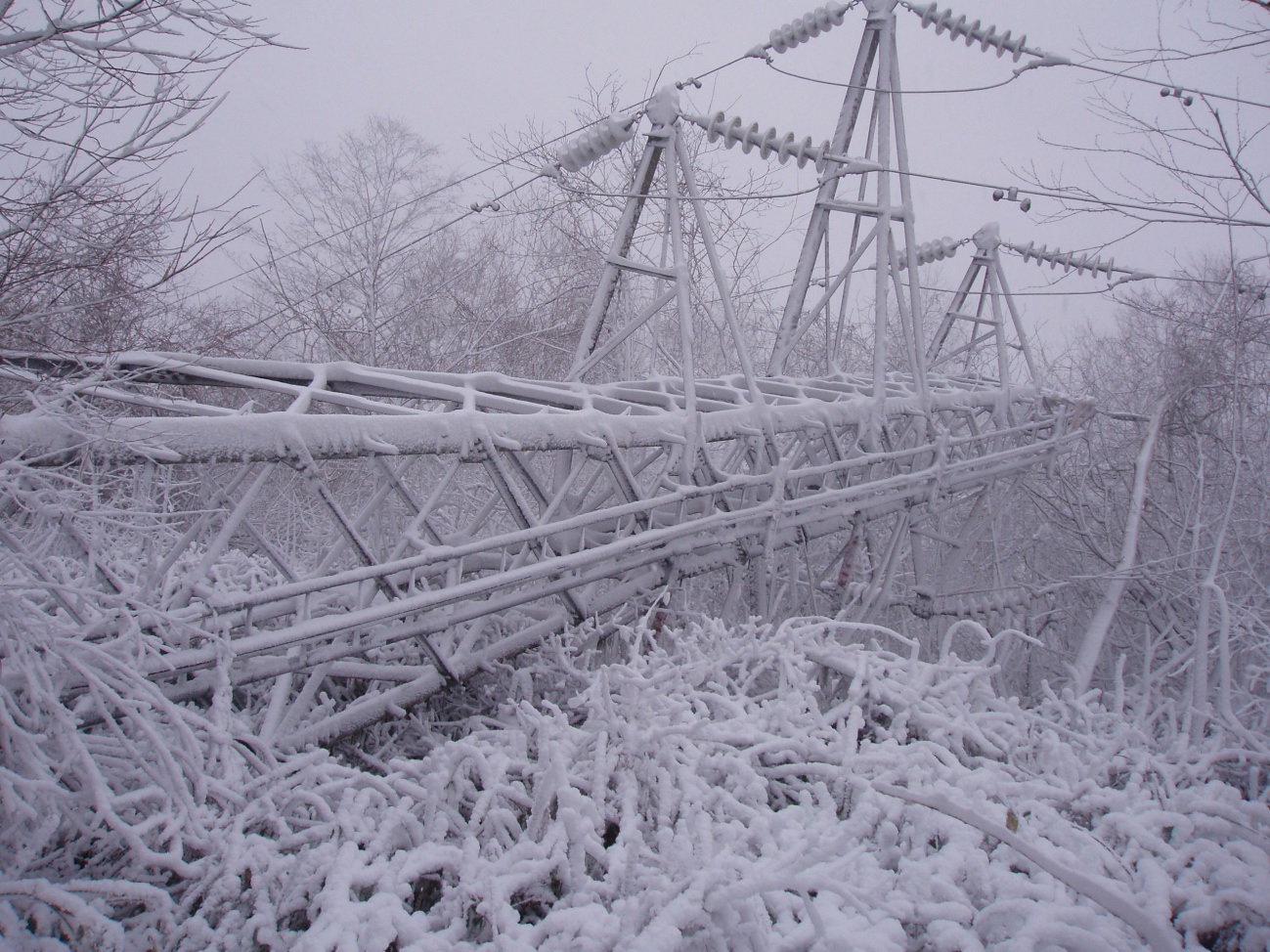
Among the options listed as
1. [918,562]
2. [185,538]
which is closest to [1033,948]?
[185,538]

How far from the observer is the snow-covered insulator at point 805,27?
675 cm

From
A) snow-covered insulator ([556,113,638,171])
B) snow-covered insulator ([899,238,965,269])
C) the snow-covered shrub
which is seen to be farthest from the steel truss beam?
snow-covered insulator ([899,238,965,269])

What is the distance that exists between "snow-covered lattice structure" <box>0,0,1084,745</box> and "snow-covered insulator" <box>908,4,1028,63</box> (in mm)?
678

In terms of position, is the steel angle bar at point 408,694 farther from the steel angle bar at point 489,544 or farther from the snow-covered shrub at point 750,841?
the snow-covered shrub at point 750,841

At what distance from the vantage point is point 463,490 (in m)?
8.38

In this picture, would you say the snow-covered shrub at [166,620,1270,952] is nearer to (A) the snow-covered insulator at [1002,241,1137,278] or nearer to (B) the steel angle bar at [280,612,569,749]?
(B) the steel angle bar at [280,612,569,749]

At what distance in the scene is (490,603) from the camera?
3.41 metres

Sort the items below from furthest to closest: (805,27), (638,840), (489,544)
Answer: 1. (805,27)
2. (489,544)
3. (638,840)

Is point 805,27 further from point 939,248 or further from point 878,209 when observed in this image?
point 939,248

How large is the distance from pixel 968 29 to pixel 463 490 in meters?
7.35

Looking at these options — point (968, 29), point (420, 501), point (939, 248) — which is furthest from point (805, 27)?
point (420, 501)

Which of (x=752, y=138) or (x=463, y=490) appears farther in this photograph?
(x=463, y=490)

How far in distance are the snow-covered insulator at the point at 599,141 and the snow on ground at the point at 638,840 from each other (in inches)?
157

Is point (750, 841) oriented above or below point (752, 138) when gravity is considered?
below
